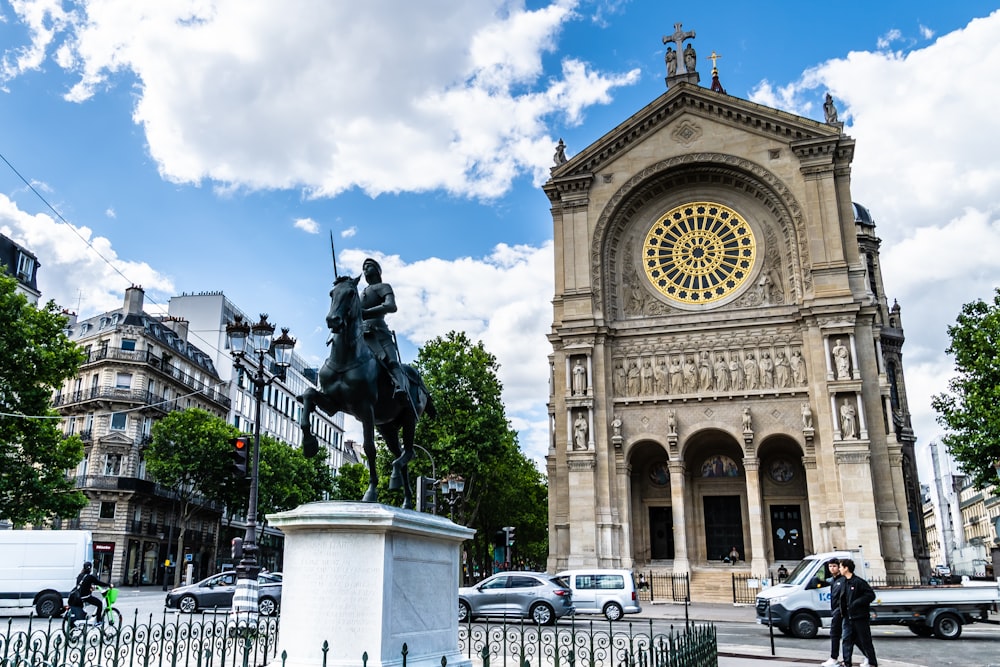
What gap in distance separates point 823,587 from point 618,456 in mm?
18859

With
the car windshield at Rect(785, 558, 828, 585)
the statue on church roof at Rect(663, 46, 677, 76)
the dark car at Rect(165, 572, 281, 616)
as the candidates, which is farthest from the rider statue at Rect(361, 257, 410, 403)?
the statue on church roof at Rect(663, 46, 677, 76)

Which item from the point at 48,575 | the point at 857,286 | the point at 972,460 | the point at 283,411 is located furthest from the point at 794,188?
the point at 283,411

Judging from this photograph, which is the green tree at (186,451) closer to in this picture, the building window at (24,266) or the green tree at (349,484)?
the building window at (24,266)

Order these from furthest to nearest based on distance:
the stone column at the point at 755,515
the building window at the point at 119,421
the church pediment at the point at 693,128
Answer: the building window at the point at 119,421 → the church pediment at the point at 693,128 → the stone column at the point at 755,515

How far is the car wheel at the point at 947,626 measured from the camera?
21.0m

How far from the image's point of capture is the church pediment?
41.5m

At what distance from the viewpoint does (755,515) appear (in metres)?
38.0

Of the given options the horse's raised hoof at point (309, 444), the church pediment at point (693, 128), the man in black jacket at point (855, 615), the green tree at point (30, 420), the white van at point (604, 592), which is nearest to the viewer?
the horse's raised hoof at point (309, 444)

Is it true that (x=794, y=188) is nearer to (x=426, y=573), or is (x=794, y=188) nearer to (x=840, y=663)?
(x=840, y=663)

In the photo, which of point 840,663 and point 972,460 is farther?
point 972,460

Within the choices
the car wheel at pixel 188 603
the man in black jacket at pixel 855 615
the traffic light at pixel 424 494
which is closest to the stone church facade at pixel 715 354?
the traffic light at pixel 424 494

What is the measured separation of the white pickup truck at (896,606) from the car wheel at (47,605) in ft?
69.7

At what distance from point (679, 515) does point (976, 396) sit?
46.6 feet

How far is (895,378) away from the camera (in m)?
59.4
